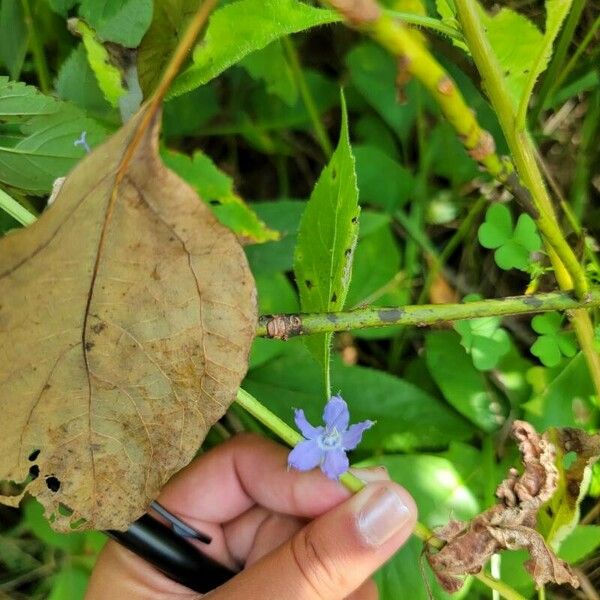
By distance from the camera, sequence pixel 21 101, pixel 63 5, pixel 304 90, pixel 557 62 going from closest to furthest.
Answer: pixel 21 101 < pixel 63 5 < pixel 557 62 < pixel 304 90

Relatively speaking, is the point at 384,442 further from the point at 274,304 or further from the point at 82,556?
the point at 82,556

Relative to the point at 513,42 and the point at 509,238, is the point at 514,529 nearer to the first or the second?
the point at 509,238

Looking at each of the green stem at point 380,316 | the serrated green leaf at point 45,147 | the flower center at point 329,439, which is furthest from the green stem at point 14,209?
the flower center at point 329,439

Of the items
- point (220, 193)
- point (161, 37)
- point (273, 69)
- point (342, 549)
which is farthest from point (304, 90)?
point (342, 549)

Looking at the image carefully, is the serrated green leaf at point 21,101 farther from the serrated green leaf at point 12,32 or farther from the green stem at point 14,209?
the serrated green leaf at point 12,32

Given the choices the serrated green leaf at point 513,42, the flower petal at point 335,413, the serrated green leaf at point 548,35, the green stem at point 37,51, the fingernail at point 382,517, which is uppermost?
the green stem at point 37,51

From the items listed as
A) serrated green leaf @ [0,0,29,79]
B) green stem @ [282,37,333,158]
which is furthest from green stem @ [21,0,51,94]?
green stem @ [282,37,333,158]
